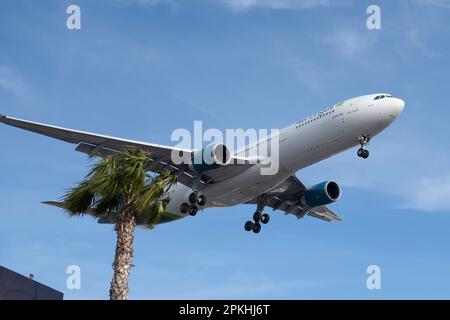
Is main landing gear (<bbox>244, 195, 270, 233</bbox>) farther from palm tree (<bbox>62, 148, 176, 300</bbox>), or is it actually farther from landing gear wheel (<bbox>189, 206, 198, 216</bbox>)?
palm tree (<bbox>62, 148, 176, 300</bbox>)

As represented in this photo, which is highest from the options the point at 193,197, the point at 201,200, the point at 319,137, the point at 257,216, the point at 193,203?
the point at 319,137

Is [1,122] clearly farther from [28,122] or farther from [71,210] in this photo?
[71,210]

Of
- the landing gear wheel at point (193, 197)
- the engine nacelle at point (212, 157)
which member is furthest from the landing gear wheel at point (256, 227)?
the engine nacelle at point (212, 157)

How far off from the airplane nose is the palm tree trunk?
20.4m

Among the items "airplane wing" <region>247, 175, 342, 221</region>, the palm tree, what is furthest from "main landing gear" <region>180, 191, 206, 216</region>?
the palm tree

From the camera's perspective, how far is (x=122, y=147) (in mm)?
35625

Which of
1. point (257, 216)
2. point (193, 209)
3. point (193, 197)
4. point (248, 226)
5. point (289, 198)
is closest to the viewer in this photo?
point (193, 197)

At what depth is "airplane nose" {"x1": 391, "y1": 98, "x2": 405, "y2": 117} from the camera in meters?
34.4

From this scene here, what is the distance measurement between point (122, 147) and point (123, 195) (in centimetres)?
1644

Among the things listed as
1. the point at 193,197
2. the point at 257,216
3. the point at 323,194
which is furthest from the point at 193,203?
the point at 323,194

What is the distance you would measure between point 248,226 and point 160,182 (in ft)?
87.1

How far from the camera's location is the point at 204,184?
39062 mm

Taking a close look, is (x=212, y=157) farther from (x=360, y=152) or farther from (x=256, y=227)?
(x=256, y=227)

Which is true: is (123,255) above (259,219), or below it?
below
